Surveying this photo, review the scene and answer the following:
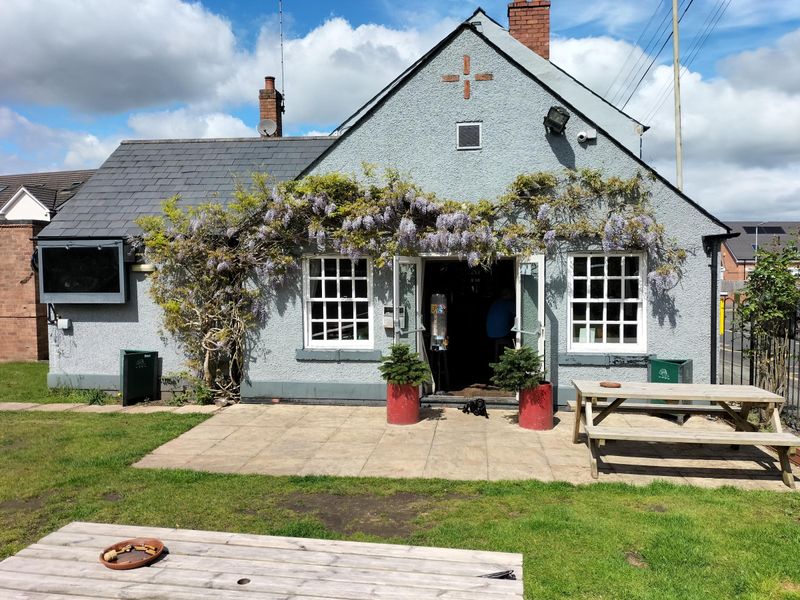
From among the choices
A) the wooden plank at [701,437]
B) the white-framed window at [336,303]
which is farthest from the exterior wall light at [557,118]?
the wooden plank at [701,437]

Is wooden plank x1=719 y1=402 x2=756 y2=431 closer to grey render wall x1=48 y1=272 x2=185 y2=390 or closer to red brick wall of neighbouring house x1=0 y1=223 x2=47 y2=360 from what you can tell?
grey render wall x1=48 y1=272 x2=185 y2=390

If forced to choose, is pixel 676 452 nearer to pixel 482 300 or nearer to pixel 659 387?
pixel 659 387

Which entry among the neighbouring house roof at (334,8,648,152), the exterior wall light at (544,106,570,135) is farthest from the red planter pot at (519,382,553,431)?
the neighbouring house roof at (334,8,648,152)

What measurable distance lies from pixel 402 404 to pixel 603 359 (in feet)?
11.1

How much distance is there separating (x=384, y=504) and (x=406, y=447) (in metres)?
1.88

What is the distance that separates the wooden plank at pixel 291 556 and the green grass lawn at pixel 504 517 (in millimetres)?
1560

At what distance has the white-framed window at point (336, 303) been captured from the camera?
32.5ft

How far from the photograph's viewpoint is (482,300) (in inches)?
496

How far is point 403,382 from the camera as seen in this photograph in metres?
8.34

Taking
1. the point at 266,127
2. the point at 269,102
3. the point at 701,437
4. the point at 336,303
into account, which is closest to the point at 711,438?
the point at 701,437

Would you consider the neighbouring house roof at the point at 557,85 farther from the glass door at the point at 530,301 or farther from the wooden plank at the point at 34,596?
the wooden plank at the point at 34,596

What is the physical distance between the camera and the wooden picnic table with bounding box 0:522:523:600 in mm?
2539

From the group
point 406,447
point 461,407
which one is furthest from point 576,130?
point 406,447

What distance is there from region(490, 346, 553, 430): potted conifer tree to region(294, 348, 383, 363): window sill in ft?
7.85
